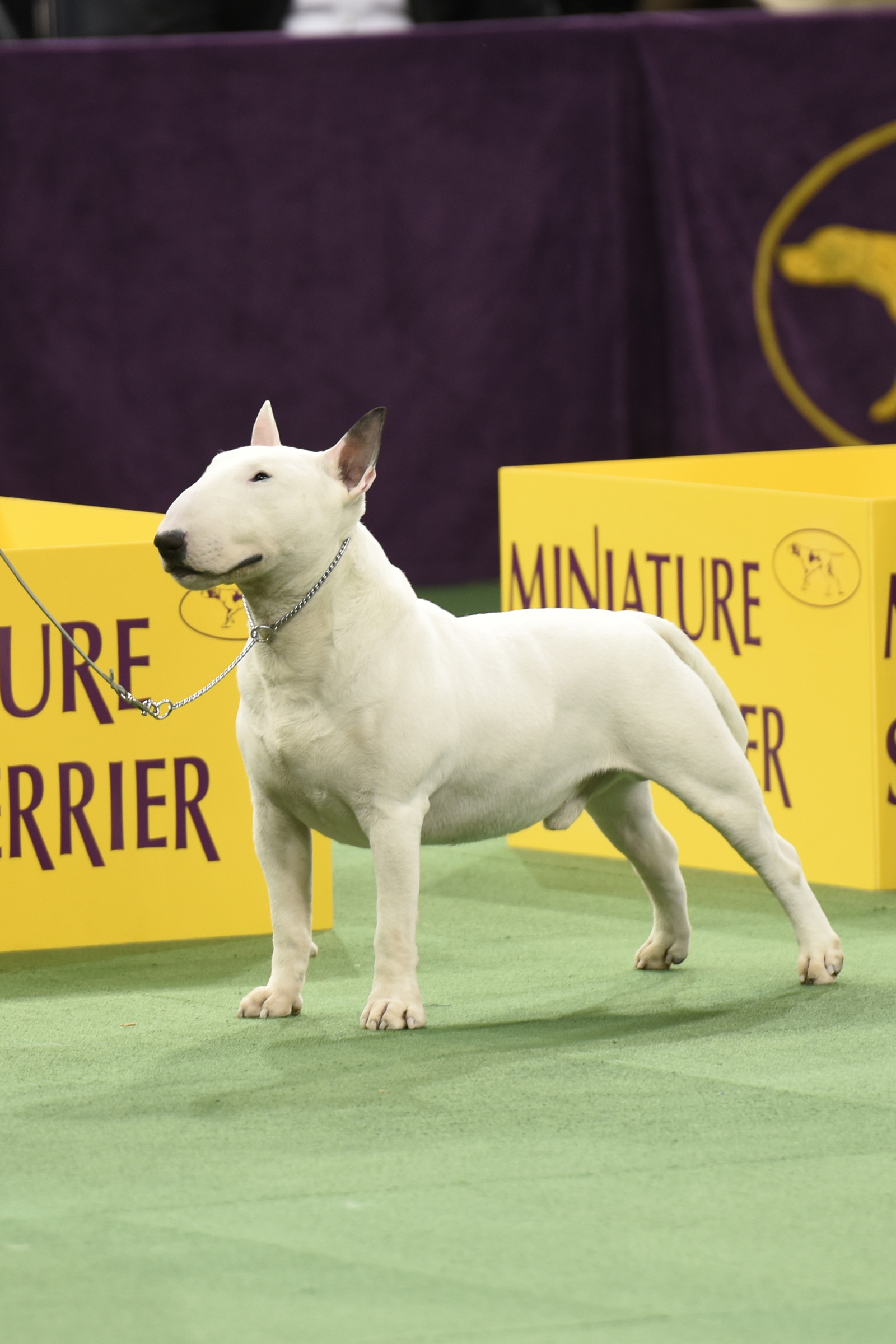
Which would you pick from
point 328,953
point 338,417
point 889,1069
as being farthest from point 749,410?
point 889,1069

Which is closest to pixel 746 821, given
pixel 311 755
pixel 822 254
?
pixel 311 755

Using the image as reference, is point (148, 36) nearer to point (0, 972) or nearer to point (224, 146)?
point (224, 146)

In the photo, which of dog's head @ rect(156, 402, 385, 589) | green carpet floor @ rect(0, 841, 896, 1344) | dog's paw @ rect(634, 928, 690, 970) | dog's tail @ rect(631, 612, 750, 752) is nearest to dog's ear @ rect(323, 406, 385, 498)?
dog's head @ rect(156, 402, 385, 589)

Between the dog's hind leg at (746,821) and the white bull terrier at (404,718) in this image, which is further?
the dog's hind leg at (746,821)

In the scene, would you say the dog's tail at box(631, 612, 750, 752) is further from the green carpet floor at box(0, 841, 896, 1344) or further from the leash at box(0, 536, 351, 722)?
the leash at box(0, 536, 351, 722)

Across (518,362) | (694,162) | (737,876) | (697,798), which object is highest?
(694,162)

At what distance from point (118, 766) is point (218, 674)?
0.28 meters

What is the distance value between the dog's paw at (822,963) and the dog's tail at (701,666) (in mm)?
389

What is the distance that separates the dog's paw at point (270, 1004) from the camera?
3.63 m

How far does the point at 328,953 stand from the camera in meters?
4.19

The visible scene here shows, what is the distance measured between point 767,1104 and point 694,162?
212 inches

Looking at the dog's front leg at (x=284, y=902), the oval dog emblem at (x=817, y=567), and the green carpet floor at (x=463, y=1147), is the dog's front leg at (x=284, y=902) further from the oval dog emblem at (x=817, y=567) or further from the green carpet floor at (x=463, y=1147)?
the oval dog emblem at (x=817, y=567)

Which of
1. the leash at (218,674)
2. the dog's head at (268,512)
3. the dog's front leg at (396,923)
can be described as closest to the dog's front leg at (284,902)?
the dog's front leg at (396,923)

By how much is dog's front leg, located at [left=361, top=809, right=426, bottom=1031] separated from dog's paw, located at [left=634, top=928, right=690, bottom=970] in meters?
0.63
